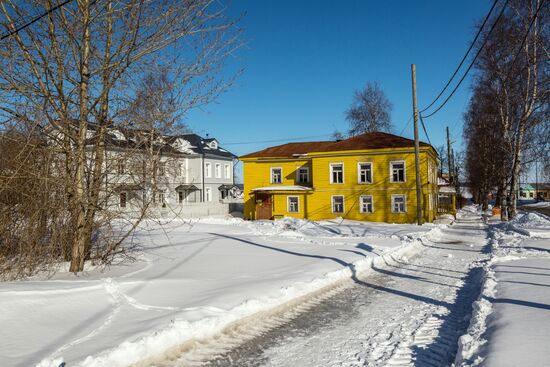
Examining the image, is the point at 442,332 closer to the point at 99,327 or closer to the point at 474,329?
the point at 474,329

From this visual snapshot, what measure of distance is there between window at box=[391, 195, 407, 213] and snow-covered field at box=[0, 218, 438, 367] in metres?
17.6

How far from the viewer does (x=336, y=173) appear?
31594 millimetres

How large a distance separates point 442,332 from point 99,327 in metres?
4.43

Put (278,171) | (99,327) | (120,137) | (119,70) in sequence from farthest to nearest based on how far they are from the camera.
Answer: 1. (278,171)
2. (120,137)
3. (119,70)
4. (99,327)

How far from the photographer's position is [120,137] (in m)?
9.31

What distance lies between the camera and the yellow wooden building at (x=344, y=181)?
2930 centimetres

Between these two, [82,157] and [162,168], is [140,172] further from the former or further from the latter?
[82,157]

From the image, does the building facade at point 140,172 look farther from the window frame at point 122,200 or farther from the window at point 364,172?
the window at point 364,172

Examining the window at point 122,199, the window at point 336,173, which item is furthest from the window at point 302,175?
the window at point 122,199

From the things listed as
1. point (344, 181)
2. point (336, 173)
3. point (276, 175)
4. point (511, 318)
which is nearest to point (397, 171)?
point (344, 181)

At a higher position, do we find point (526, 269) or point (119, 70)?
point (119, 70)

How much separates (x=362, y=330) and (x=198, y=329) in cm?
223

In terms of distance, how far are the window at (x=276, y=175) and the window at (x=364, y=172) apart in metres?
7.05

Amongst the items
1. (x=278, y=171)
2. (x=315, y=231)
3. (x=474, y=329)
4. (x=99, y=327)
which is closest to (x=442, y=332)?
(x=474, y=329)
